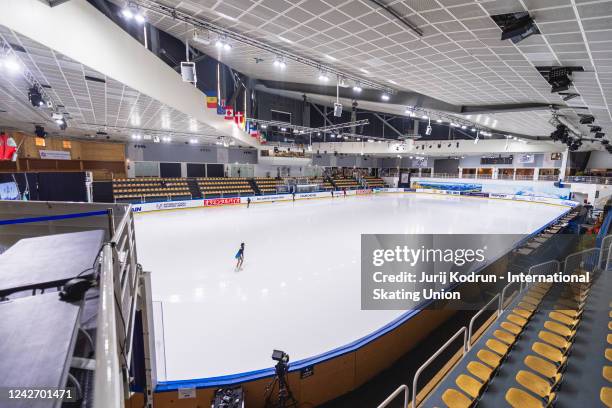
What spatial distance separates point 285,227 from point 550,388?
382 inches

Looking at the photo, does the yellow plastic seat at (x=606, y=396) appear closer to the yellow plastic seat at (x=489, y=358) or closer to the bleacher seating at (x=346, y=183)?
the yellow plastic seat at (x=489, y=358)

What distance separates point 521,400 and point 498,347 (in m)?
0.92

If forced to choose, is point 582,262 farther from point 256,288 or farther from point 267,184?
point 267,184

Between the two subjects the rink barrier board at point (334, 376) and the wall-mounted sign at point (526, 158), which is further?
the wall-mounted sign at point (526, 158)

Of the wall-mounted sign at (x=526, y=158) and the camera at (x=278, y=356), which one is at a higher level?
the wall-mounted sign at (x=526, y=158)

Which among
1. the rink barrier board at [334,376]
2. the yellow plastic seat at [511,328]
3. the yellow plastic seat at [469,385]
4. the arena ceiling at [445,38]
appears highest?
the arena ceiling at [445,38]


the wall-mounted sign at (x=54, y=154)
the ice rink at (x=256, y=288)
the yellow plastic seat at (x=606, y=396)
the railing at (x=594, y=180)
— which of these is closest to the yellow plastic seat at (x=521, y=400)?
the yellow plastic seat at (x=606, y=396)

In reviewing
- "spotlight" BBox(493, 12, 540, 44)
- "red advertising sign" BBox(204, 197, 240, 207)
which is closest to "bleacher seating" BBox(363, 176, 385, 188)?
"red advertising sign" BBox(204, 197, 240, 207)

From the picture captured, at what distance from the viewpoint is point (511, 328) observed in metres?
4.47

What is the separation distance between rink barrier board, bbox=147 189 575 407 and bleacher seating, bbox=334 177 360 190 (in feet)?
79.4

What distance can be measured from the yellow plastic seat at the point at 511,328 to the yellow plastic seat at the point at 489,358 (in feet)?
2.69

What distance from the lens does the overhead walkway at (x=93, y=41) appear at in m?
3.70

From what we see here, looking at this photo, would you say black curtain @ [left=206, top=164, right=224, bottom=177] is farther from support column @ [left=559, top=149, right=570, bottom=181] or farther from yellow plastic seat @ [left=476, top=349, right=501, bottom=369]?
support column @ [left=559, top=149, right=570, bottom=181]

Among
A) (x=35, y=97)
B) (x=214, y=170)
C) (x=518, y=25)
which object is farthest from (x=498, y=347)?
(x=214, y=170)
